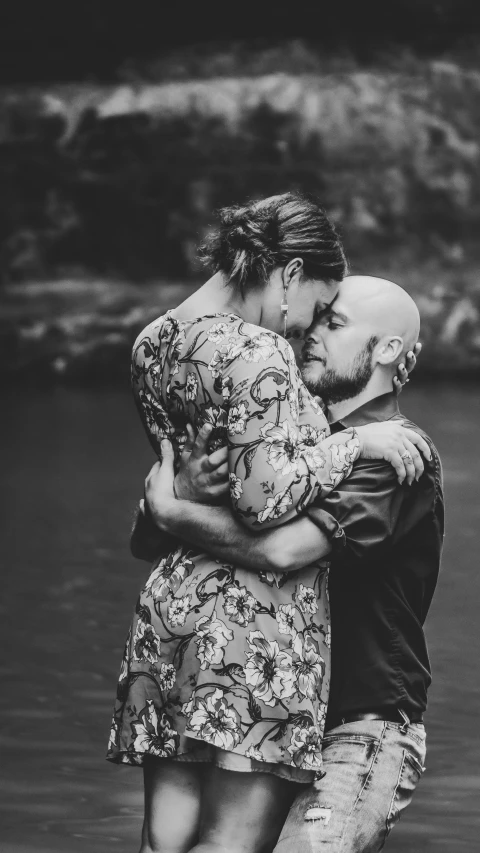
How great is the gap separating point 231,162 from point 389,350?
779 inches

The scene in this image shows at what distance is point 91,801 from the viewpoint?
4203mm

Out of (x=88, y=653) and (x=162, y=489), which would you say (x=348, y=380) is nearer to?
(x=162, y=489)

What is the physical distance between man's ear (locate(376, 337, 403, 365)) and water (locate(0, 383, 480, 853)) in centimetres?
194

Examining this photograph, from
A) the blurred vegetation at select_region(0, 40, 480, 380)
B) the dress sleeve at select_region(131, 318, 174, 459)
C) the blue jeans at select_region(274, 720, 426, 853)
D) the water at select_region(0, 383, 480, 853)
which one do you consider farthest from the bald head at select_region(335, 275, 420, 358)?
the blurred vegetation at select_region(0, 40, 480, 380)

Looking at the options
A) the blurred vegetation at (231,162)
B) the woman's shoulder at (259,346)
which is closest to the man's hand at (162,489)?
the woman's shoulder at (259,346)

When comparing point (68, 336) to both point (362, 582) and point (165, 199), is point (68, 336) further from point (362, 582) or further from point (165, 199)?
point (362, 582)

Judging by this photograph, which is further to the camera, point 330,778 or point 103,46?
point 103,46

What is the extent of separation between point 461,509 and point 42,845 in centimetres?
634

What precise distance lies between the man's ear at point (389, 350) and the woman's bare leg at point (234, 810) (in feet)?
2.95

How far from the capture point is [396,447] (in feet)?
7.83

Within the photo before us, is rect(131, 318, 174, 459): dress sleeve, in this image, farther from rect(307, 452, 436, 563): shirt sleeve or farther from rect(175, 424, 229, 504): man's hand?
rect(307, 452, 436, 563): shirt sleeve

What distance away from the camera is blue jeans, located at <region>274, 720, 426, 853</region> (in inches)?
89.0

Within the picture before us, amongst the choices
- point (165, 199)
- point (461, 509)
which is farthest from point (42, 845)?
point (165, 199)

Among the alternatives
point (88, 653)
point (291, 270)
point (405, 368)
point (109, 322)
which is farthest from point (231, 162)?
point (291, 270)
